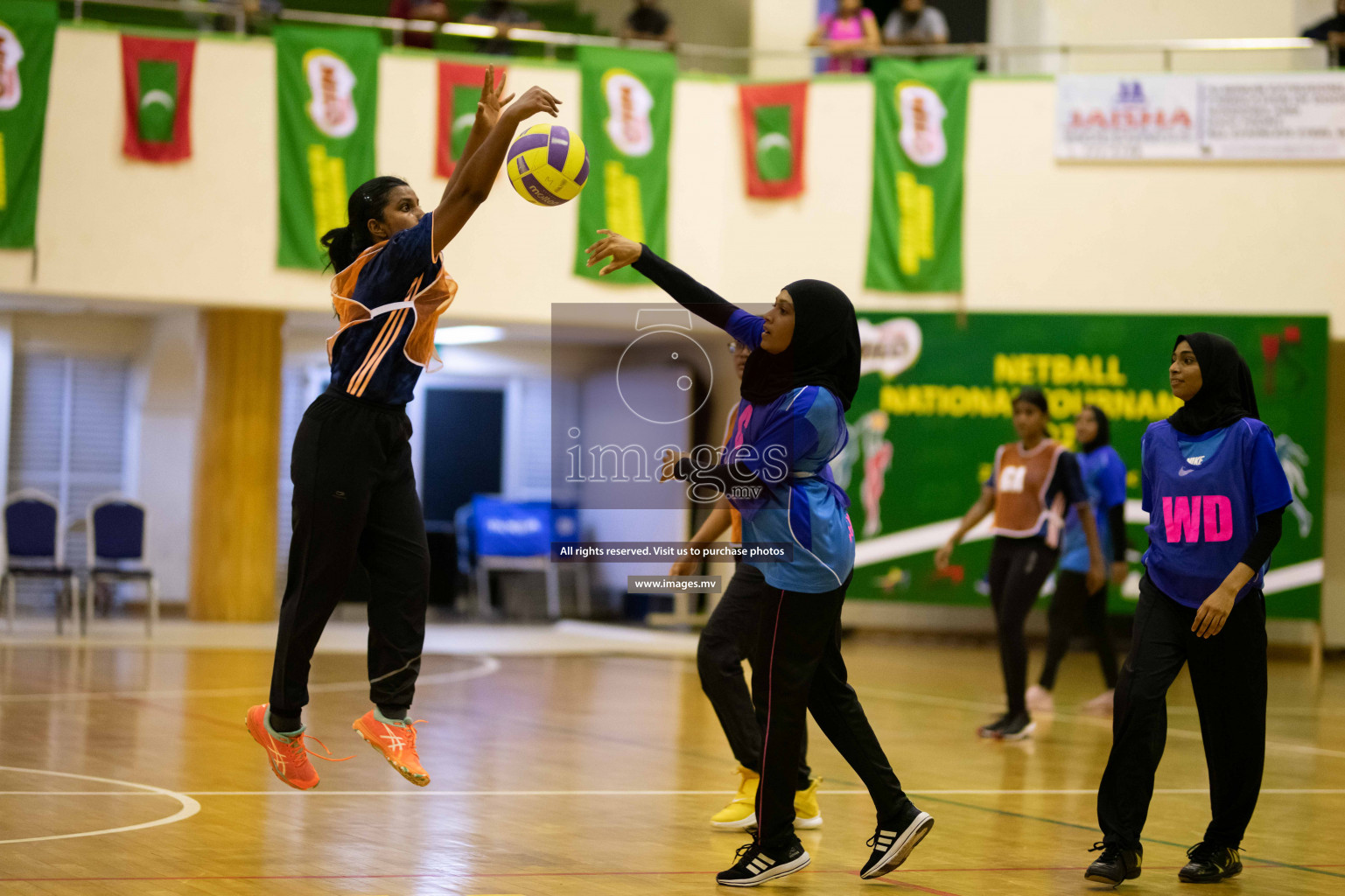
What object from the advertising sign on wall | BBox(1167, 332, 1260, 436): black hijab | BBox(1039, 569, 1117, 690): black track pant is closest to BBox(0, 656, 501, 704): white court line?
BBox(1039, 569, 1117, 690): black track pant

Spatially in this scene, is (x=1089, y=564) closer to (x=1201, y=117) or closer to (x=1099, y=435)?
(x=1099, y=435)

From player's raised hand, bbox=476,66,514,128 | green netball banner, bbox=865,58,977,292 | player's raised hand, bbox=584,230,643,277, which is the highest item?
green netball banner, bbox=865,58,977,292

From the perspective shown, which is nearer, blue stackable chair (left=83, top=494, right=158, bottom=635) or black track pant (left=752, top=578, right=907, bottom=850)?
black track pant (left=752, top=578, right=907, bottom=850)

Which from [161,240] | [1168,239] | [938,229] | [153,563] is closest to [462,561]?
[153,563]

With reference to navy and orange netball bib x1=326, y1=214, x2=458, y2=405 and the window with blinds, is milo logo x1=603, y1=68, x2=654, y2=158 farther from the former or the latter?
navy and orange netball bib x1=326, y1=214, x2=458, y2=405

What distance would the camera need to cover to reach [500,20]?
15.3 meters

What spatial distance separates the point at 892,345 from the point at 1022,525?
270 inches

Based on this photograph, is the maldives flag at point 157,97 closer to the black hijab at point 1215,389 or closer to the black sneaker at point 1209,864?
the black hijab at point 1215,389

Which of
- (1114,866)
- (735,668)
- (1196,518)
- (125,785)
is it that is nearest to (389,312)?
(735,668)

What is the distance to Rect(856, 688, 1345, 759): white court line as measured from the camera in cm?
825

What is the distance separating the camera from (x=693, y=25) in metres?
18.1

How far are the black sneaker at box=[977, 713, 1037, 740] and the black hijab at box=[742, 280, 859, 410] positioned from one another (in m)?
4.43

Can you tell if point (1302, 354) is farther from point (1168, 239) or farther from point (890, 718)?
point (890, 718)

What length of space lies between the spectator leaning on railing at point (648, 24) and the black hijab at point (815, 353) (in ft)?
38.2
